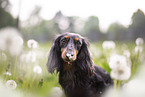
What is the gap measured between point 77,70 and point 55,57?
0.39 m

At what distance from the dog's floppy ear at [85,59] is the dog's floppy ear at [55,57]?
0.33 metres

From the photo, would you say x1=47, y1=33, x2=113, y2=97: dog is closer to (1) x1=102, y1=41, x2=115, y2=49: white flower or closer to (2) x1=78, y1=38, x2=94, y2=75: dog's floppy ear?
(2) x1=78, y1=38, x2=94, y2=75: dog's floppy ear

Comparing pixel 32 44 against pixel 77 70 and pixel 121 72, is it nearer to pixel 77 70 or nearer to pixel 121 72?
pixel 77 70

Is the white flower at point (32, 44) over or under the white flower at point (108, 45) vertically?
under

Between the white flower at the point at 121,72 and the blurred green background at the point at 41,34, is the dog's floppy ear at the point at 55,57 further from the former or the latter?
the white flower at the point at 121,72

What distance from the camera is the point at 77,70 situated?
7.88ft

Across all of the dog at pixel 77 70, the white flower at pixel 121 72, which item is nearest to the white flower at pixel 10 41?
the dog at pixel 77 70

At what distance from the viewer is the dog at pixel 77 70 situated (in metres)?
2.29

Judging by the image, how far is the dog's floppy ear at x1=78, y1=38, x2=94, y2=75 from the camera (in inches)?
93.9

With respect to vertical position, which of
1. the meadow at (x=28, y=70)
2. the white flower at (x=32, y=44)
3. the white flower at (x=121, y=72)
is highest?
→ the white flower at (x=32, y=44)

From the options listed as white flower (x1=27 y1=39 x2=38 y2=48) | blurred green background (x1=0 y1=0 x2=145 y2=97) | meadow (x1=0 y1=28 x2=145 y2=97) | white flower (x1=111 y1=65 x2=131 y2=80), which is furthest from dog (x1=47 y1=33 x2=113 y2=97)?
white flower (x1=111 y1=65 x2=131 y2=80)

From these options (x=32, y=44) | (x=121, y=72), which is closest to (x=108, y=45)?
(x=32, y=44)

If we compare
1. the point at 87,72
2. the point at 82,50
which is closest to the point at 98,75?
the point at 87,72

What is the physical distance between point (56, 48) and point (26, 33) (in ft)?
1.75
